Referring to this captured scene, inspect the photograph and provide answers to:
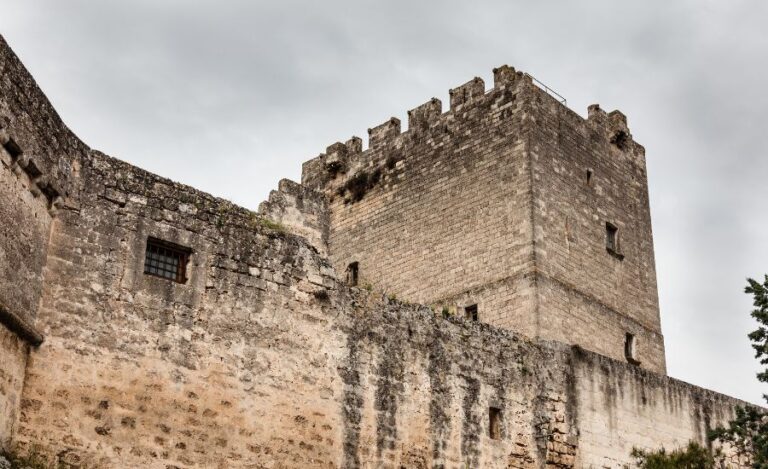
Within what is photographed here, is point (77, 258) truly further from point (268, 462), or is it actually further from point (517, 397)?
point (517, 397)

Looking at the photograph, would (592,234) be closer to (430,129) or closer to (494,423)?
(430,129)

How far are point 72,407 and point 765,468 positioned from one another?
11006 millimetres

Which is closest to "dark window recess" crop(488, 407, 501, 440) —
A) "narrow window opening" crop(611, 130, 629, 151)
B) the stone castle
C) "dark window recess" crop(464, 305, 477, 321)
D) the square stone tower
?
the stone castle

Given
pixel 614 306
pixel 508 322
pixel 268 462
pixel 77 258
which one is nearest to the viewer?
pixel 77 258

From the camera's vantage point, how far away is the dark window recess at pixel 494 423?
15.6 metres

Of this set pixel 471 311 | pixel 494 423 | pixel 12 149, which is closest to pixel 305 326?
pixel 494 423

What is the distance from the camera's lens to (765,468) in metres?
17.4

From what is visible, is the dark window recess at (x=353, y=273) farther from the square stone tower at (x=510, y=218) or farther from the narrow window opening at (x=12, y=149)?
the narrow window opening at (x=12, y=149)

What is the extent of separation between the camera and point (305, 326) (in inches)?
543

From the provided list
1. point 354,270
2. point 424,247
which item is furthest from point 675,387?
point 354,270

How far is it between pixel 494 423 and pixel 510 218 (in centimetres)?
652

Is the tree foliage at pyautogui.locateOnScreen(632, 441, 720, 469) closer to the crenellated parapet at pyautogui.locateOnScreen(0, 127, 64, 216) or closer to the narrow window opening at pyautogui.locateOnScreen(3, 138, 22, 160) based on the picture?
the crenellated parapet at pyautogui.locateOnScreen(0, 127, 64, 216)

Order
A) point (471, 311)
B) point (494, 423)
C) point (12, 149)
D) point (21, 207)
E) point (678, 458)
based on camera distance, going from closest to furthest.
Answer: point (12, 149), point (21, 207), point (494, 423), point (678, 458), point (471, 311)

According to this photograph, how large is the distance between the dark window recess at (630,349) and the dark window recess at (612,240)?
5.47 ft
